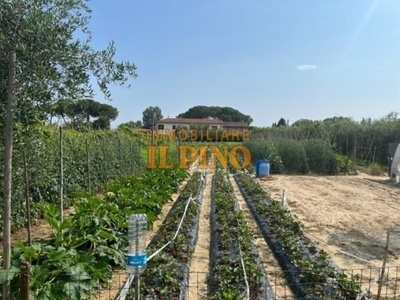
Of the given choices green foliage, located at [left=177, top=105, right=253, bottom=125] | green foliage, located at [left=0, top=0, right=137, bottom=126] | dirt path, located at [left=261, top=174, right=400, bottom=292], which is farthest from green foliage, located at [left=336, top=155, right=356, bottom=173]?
green foliage, located at [left=177, top=105, right=253, bottom=125]

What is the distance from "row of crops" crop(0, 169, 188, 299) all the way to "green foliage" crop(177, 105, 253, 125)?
7813 centimetres

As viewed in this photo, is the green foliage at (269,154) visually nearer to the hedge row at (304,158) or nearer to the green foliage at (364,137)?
the hedge row at (304,158)

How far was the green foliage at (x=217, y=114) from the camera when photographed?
277 feet

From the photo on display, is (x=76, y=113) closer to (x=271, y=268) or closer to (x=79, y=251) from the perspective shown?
(x=79, y=251)

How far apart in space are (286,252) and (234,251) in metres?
0.81

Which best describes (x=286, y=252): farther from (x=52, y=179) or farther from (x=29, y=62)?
(x=52, y=179)

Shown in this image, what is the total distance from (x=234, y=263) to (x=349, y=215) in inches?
196

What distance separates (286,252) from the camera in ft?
17.3

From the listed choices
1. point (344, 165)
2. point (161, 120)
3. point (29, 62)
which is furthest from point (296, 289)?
point (161, 120)

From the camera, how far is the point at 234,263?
457 centimetres

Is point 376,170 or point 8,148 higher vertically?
point 8,148

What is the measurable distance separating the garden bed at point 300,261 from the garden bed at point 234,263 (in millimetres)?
408

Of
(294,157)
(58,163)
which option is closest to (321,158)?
(294,157)

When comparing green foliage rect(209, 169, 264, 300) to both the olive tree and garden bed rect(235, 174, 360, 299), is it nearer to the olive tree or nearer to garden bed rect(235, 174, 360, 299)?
garden bed rect(235, 174, 360, 299)
